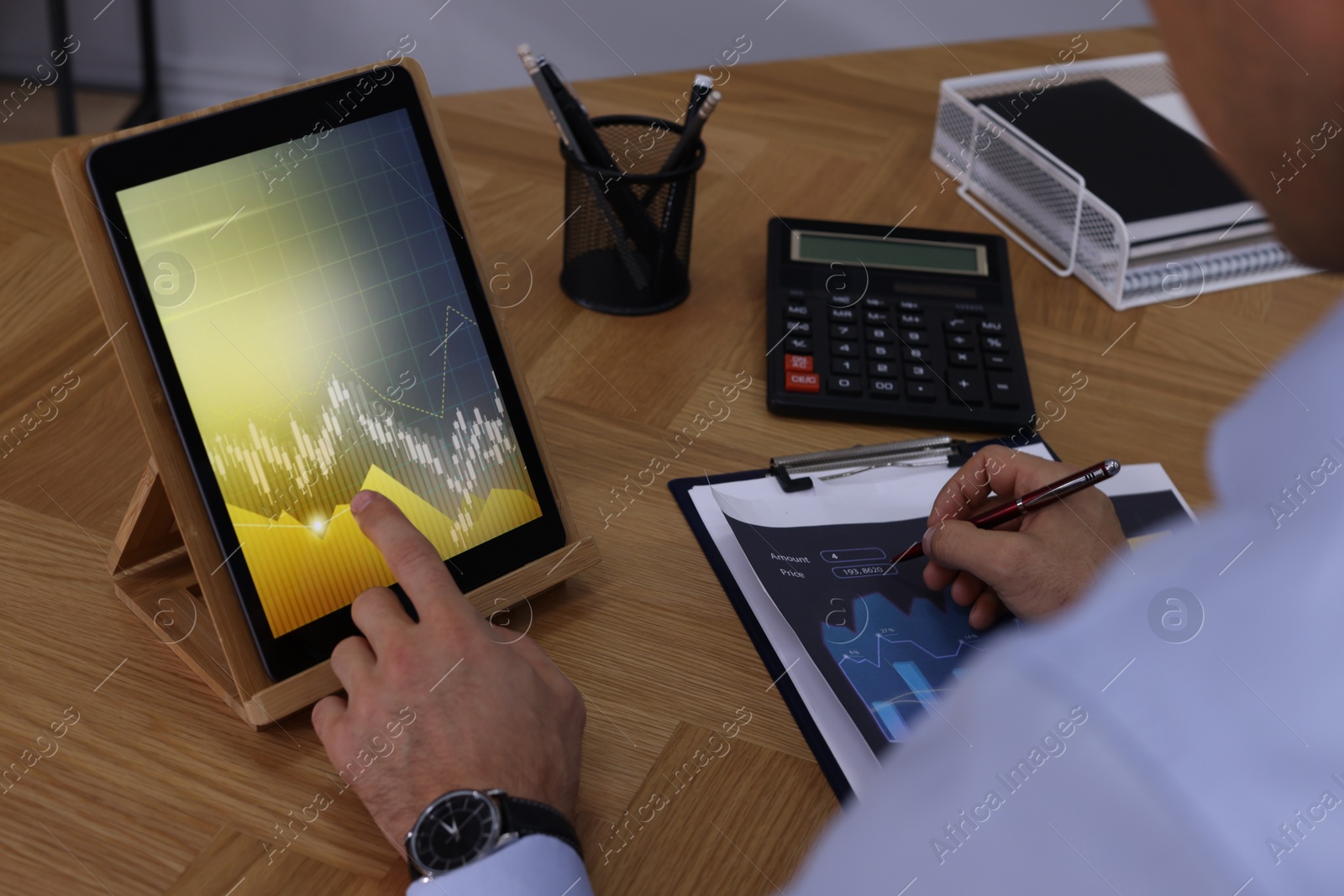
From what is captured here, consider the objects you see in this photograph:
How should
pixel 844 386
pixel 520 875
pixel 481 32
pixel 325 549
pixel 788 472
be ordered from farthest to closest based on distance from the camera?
pixel 481 32 < pixel 844 386 < pixel 788 472 < pixel 325 549 < pixel 520 875

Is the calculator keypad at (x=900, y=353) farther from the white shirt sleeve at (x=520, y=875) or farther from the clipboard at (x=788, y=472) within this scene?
the white shirt sleeve at (x=520, y=875)

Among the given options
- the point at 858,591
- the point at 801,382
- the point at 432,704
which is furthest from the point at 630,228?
the point at 432,704

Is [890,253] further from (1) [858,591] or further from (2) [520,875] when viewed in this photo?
(2) [520,875]

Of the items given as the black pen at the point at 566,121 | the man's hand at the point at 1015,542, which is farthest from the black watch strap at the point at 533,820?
the black pen at the point at 566,121

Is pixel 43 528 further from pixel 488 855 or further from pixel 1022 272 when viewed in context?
pixel 1022 272

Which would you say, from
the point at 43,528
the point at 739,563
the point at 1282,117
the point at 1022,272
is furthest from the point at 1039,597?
the point at 43,528

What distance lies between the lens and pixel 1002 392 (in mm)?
1042

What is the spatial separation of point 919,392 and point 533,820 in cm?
58

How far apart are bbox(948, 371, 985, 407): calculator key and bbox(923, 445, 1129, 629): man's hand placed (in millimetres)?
164

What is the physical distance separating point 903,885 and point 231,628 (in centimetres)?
43

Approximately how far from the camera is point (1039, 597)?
785 mm

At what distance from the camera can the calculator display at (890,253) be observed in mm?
1167

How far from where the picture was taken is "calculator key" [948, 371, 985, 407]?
40.7 inches

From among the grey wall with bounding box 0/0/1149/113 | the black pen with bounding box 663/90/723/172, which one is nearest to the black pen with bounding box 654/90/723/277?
the black pen with bounding box 663/90/723/172
